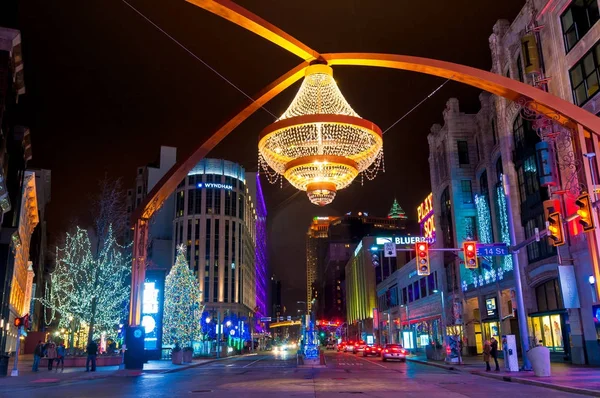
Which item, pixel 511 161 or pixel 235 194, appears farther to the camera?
pixel 235 194

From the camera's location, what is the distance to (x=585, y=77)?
101 ft

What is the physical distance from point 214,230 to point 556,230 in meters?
120

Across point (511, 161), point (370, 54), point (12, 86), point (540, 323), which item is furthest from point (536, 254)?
point (12, 86)

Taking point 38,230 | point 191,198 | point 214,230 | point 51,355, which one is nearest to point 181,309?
point 51,355

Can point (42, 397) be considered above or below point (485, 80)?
below

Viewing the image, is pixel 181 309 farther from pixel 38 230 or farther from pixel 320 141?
pixel 38 230

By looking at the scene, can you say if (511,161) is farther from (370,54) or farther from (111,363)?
(111,363)

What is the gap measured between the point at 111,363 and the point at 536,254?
3347cm

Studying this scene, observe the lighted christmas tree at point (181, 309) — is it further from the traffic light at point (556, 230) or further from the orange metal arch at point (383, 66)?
the traffic light at point (556, 230)

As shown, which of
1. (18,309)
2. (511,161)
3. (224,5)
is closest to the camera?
(224,5)

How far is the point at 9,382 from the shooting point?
2455cm

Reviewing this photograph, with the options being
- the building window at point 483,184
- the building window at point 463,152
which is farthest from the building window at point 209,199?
the building window at point 483,184

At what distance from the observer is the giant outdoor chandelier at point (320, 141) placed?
1606cm

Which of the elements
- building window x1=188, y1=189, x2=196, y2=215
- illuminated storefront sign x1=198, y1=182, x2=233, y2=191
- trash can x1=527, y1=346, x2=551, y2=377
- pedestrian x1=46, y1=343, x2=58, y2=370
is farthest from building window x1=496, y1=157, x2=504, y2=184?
building window x1=188, y1=189, x2=196, y2=215
